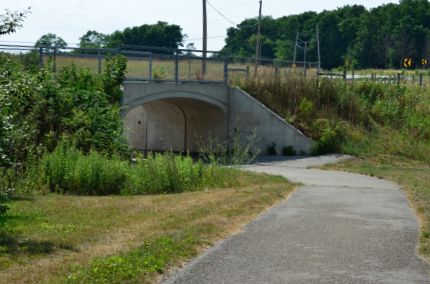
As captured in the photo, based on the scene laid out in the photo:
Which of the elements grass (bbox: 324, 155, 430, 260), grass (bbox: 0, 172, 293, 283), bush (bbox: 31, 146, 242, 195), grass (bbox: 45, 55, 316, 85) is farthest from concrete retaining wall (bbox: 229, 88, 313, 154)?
grass (bbox: 0, 172, 293, 283)

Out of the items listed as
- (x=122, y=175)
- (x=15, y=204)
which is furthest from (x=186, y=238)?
(x=122, y=175)

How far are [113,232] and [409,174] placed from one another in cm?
1686

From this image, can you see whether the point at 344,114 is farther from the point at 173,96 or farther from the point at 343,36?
the point at 343,36

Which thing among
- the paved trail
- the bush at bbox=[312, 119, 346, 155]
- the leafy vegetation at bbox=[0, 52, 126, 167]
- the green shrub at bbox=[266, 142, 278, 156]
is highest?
the leafy vegetation at bbox=[0, 52, 126, 167]

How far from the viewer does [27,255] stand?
9.41 metres

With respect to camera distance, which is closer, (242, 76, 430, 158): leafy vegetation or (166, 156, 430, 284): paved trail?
(166, 156, 430, 284): paved trail

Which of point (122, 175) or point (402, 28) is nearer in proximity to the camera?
point (122, 175)

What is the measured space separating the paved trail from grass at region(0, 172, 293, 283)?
1.34ft

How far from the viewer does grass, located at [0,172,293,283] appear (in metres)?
8.31

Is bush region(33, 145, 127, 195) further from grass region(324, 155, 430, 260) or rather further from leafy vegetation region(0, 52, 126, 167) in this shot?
grass region(324, 155, 430, 260)

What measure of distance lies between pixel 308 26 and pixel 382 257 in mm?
106545

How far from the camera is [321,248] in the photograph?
1023 centimetres

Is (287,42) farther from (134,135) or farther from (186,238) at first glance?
(186,238)

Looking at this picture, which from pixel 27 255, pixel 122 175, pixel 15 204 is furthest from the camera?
pixel 122 175
